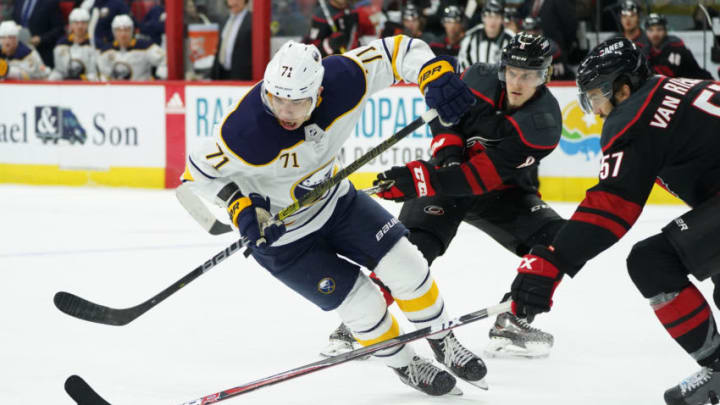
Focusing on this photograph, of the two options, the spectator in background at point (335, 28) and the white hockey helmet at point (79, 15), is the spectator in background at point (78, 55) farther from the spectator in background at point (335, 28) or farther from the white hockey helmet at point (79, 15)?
the spectator in background at point (335, 28)

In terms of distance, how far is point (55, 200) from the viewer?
26.4 ft

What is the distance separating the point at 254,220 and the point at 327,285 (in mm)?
332

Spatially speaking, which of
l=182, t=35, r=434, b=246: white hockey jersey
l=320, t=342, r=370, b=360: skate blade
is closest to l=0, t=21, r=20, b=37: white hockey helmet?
l=320, t=342, r=370, b=360: skate blade

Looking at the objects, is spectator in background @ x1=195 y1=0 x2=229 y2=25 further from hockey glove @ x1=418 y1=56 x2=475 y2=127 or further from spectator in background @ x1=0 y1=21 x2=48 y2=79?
hockey glove @ x1=418 y1=56 x2=475 y2=127

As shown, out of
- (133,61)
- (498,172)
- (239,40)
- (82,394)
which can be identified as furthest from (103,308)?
(133,61)

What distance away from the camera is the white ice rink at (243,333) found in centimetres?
330

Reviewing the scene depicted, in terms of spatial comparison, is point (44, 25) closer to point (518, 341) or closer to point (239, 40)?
point (239, 40)

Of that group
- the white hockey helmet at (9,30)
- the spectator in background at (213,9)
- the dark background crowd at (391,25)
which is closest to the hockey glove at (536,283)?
the dark background crowd at (391,25)

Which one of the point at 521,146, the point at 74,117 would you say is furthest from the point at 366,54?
the point at 74,117

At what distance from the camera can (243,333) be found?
4.09m

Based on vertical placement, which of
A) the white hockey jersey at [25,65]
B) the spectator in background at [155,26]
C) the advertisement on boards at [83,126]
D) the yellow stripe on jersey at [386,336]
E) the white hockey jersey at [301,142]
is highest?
the white hockey jersey at [301,142]

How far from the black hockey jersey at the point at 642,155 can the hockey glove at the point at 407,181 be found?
0.77 metres

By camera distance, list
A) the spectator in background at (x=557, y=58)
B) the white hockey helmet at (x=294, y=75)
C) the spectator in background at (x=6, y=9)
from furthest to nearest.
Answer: the spectator in background at (x=6, y=9) → the spectator in background at (x=557, y=58) → the white hockey helmet at (x=294, y=75)

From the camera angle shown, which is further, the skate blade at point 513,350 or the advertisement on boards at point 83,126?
the advertisement on boards at point 83,126
